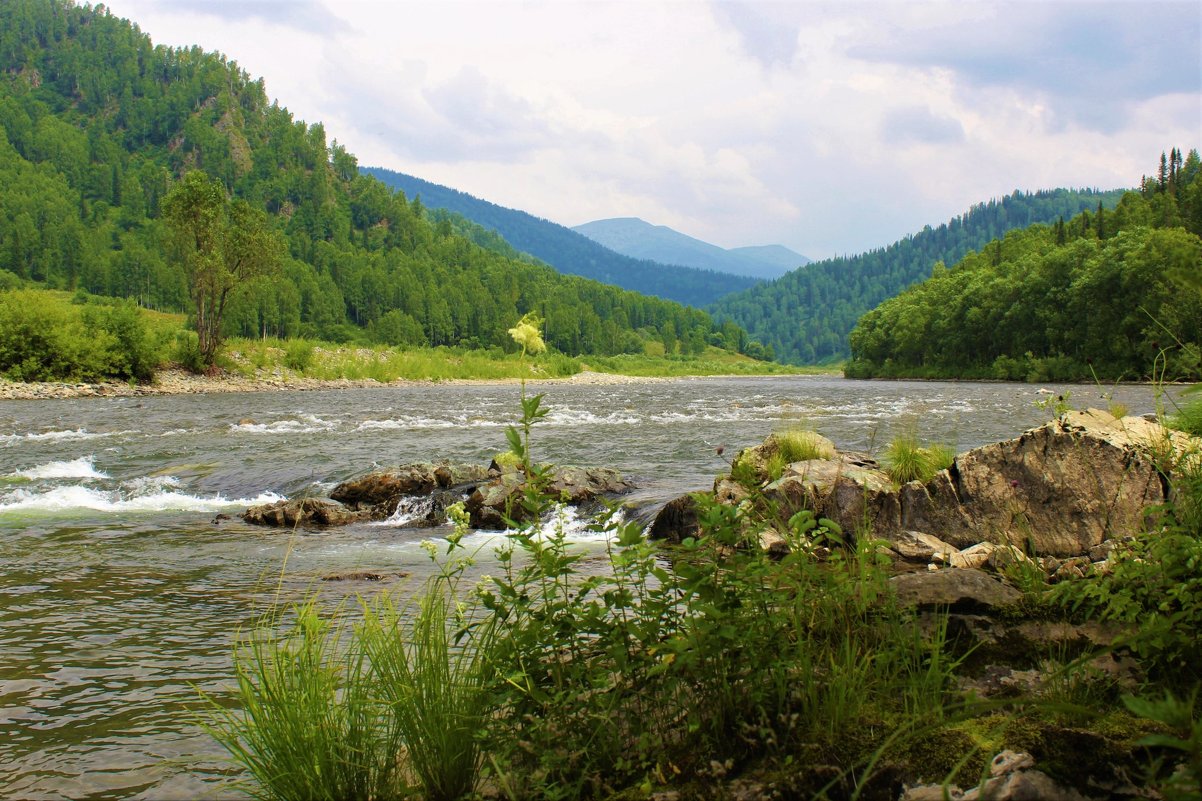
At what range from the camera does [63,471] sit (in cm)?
1927

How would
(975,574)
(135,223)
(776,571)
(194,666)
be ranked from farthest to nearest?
(135,223) → (194,666) → (975,574) → (776,571)

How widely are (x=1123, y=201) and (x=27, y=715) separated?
142 m

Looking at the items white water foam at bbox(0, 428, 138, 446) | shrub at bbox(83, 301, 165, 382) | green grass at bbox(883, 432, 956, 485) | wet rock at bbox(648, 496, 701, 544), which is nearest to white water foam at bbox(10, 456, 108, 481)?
white water foam at bbox(0, 428, 138, 446)

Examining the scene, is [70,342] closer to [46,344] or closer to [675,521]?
[46,344]

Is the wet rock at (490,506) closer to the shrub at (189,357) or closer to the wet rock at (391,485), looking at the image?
the wet rock at (391,485)

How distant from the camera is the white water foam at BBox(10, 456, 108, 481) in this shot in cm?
1862

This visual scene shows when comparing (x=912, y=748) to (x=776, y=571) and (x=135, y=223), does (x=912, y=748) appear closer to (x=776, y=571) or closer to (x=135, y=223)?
(x=776, y=571)

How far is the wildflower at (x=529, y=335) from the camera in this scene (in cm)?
368

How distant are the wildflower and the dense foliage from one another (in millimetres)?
49628

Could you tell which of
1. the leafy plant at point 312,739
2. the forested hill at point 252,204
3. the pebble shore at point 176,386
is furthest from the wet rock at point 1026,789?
the forested hill at point 252,204

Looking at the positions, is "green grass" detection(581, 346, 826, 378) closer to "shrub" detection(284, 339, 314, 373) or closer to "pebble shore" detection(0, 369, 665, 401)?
"pebble shore" detection(0, 369, 665, 401)

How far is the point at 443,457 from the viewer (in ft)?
73.2

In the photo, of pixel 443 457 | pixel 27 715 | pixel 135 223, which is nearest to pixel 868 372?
pixel 443 457

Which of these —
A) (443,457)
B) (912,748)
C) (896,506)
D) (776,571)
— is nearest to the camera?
(912,748)
